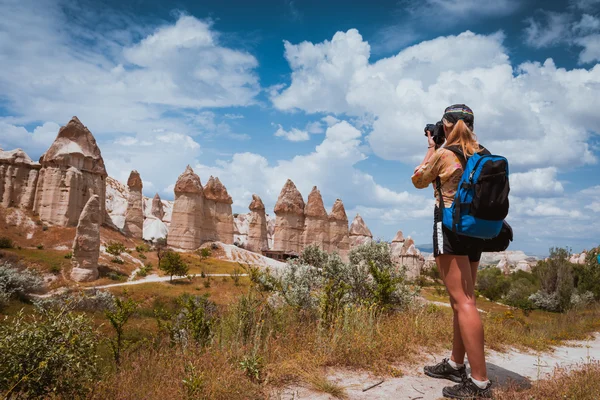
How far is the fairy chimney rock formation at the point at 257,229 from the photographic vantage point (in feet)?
172

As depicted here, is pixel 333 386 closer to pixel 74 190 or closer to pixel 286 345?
pixel 286 345

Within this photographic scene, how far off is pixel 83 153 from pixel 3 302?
3128 centimetres

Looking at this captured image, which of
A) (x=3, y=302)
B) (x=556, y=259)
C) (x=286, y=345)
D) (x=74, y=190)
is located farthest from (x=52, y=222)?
(x=556, y=259)

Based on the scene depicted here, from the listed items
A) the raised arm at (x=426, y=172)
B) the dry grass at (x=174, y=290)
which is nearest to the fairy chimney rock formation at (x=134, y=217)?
the dry grass at (x=174, y=290)

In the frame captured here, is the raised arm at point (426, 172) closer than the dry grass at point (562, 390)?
No

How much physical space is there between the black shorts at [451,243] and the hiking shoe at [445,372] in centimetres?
126

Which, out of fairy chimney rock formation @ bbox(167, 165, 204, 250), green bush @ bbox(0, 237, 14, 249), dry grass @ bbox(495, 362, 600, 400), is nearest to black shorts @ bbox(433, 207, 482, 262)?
dry grass @ bbox(495, 362, 600, 400)

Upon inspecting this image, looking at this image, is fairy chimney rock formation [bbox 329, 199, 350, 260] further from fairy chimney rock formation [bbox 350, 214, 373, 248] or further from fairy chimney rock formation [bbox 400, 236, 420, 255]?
fairy chimney rock formation [bbox 350, 214, 373, 248]

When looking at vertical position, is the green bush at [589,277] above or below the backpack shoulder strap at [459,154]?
below

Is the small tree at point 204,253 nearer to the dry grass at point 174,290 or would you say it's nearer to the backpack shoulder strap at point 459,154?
the dry grass at point 174,290

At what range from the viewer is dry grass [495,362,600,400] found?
323 cm

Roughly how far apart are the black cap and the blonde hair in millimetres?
85

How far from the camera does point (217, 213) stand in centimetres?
5194

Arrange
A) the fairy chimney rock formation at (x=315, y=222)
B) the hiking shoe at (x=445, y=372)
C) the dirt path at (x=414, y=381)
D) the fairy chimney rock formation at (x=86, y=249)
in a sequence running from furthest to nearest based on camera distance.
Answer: the fairy chimney rock formation at (x=315, y=222) < the fairy chimney rock formation at (x=86, y=249) < the hiking shoe at (x=445, y=372) < the dirt path at (x=414, y=381)
